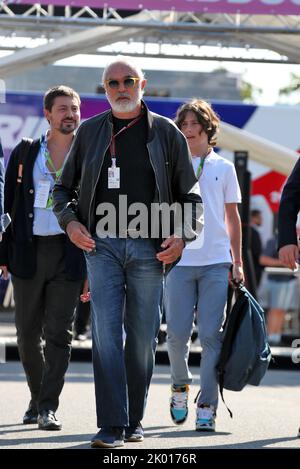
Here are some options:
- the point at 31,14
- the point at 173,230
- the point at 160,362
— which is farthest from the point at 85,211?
the point at 31,14

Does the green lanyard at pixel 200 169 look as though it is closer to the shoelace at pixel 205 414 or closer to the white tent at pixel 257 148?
the shoelace at pixel 205 414

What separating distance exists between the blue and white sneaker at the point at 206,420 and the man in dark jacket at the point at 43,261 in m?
0.87

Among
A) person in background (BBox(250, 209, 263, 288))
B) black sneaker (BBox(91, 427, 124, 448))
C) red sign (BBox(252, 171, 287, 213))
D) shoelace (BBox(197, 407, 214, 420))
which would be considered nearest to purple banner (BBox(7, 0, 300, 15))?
person in background (BBox(250, 209, 263, 288))

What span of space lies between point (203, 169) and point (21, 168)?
1165mm

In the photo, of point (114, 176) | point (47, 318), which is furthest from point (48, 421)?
point (114, 176)

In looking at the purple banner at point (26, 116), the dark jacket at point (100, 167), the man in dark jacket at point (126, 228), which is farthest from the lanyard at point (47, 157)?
the purple banner at point (26, 116)

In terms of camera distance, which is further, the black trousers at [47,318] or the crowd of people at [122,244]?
the black trousers at [47,318]

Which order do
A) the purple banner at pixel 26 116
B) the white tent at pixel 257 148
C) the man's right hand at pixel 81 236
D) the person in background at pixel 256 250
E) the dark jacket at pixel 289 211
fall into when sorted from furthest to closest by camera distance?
the purple banner at pixel 26 116 < the person in background at pixel 256 250 < the white tent at pixel 257 148 < the dark jacket at pixel 289 211 < the man's right hand at pixel 81 236

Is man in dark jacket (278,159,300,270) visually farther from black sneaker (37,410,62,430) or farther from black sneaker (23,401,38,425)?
black sneaker (23,401,38,425)

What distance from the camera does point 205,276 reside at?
26.8 ft

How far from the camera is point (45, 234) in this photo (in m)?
8.04

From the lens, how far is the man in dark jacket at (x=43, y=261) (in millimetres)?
7957

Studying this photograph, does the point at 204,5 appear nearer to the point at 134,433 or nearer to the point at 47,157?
the point at 47,157

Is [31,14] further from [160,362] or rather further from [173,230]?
[173,230]
